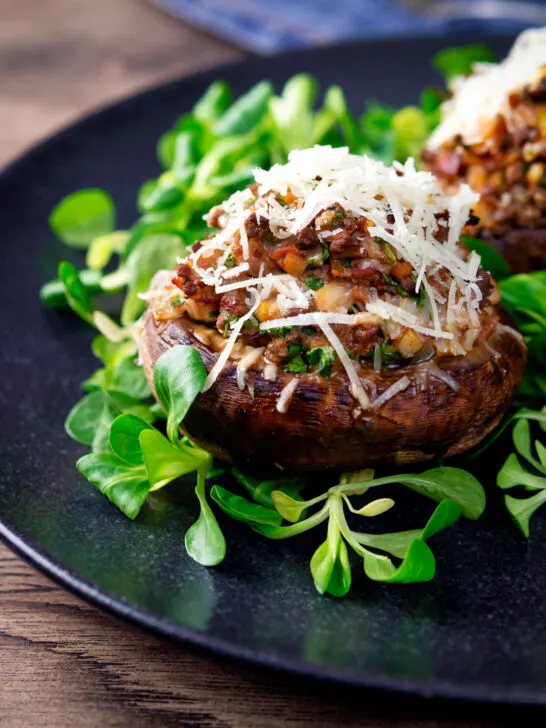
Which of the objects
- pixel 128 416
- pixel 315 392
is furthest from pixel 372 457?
pixel 128 416

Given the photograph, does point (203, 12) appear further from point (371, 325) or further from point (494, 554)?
point (494, 554)

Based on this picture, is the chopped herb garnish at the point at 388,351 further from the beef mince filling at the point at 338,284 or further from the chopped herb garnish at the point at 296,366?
the chopped herb garnish at the point at 296,366

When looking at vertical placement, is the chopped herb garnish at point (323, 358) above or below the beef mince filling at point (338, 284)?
below

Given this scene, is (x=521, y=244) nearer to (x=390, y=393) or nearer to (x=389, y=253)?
(x=389, y=253)

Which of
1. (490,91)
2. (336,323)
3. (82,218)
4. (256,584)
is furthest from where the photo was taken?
(82,218)

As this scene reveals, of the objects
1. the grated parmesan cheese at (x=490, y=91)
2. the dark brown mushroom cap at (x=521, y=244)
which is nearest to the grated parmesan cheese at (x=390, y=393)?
the dark brown mushroom cap at (x=521, y=244)

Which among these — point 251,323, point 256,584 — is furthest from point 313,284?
point 256,584

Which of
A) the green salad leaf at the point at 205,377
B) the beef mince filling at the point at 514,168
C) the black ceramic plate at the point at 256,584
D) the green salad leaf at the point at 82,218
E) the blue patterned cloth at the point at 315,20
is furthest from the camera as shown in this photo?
the blue patterned cloth at the point at 315,20
